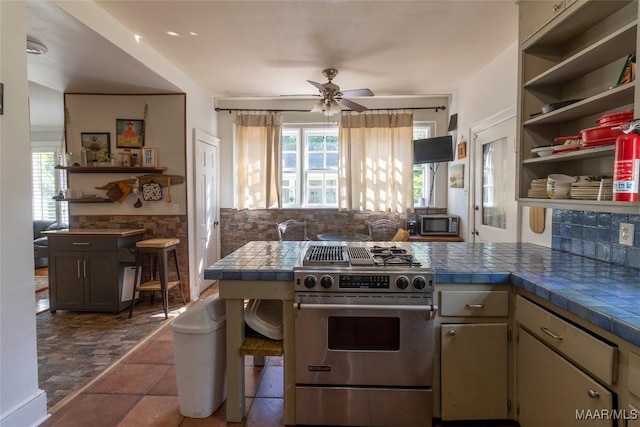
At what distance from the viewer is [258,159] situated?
16.0 feet

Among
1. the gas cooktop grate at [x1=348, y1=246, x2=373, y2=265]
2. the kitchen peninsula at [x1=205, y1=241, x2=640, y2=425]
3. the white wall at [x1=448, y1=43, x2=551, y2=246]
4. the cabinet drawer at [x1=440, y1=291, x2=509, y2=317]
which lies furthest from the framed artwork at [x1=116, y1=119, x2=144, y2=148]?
the white wall at [x1=448, y1=43, x2=551, y2=246]

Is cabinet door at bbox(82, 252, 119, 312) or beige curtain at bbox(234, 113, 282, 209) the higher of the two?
beige curtain at bbox(234, 113, 282, 209)

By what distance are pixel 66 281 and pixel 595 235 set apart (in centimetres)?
468

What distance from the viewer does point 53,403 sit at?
2.10m

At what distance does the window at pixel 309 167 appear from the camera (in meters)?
5.01

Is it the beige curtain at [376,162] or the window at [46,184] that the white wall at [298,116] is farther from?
the window at [46,184]

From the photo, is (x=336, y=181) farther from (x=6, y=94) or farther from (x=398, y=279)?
(x=6, y=94)

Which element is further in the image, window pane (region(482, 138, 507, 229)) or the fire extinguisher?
window pane (region(482, 138, 507, 229))

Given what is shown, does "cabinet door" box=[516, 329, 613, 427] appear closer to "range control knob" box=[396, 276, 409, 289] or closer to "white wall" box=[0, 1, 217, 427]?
"range control knob" box=[396, 276, 409, 289]

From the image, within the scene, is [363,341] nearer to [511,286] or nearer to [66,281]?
[511,286]

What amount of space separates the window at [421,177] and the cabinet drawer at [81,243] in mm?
3920

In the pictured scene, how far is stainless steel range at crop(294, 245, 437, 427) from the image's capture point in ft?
5.68

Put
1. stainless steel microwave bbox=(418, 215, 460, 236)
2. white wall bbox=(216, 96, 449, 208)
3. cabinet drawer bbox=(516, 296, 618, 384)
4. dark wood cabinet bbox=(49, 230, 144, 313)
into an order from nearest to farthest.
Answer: cabinet drawer bbox=(516, 296, 618, 384) → dark wood cabinet bbox=(49, 230, 144, 313) → stainless steel microwave bbox=(418, 215, 460, 236) → white wall bbox=(216, 96, 449, 208)

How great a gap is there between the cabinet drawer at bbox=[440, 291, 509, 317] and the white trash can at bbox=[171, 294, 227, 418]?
128 centimetres
